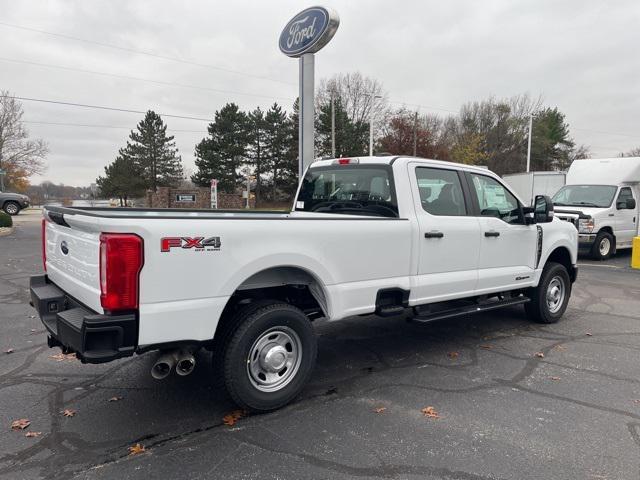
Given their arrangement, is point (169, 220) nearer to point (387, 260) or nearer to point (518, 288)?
point (387, 260)

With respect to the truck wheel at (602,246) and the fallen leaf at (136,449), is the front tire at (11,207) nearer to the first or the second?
the truck wheel at (602,246)

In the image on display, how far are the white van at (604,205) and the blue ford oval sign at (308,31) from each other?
25.3ft

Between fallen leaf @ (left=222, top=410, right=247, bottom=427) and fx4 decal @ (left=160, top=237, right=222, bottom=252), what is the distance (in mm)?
1316

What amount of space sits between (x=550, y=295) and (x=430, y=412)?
11.5ft

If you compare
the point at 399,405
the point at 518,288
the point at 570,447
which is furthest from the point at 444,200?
the point at 570,447

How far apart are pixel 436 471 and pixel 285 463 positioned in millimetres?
929

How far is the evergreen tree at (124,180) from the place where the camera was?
5553 cm

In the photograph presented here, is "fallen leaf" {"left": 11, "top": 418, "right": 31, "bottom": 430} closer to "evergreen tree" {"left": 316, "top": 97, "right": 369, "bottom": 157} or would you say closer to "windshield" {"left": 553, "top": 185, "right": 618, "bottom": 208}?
"windshield" {"left": 553, "top": 185, "right": 618, "bottom": 208}

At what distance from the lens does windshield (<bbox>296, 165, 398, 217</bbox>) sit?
15.1ft

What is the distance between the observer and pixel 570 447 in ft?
10.5

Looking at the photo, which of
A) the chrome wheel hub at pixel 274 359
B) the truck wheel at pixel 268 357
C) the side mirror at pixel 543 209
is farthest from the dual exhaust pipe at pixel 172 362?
the side mirror at pixel 543 209

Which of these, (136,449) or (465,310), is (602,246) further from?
(136,449)

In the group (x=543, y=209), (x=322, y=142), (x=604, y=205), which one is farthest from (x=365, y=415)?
(x=322, y=142)

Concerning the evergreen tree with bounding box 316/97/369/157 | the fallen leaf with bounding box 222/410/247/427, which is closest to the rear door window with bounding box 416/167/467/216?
the fallen leaf with bounding box 222/410/247/427
